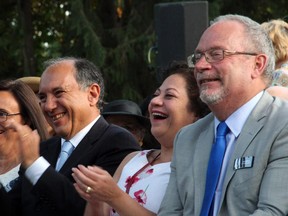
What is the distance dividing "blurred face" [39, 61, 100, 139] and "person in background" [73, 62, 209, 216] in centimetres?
65

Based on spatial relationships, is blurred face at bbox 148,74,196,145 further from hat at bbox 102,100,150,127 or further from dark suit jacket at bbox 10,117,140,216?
hat at bbox 102,100,150,127

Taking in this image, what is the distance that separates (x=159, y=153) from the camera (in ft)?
17.7

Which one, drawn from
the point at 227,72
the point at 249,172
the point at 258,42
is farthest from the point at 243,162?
the point at 258,42

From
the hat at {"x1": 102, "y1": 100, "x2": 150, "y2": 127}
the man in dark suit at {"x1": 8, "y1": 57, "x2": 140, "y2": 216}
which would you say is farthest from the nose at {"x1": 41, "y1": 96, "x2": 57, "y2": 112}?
the hat at {"x1": 102, "y1": 100, "x2": 150, "y2": 127}

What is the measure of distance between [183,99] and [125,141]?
1.99ft

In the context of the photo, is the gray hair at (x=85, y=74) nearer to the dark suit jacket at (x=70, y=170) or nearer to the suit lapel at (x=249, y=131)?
the dark suit jacket at (x=70, y=170)

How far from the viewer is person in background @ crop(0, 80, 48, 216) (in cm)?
624

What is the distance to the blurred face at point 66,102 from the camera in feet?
19.4

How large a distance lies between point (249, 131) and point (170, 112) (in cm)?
92

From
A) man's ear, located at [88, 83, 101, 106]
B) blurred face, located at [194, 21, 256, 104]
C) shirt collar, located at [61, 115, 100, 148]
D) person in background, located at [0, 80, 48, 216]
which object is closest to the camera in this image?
blurred face, located at [194, 21, 256, 104]

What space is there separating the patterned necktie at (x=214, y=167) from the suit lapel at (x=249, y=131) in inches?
3.9

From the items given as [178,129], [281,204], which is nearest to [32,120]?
[178,129]

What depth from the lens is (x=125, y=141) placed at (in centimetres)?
576

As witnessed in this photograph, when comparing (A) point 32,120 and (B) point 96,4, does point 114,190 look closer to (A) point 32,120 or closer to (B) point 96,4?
(A) point 32,120
